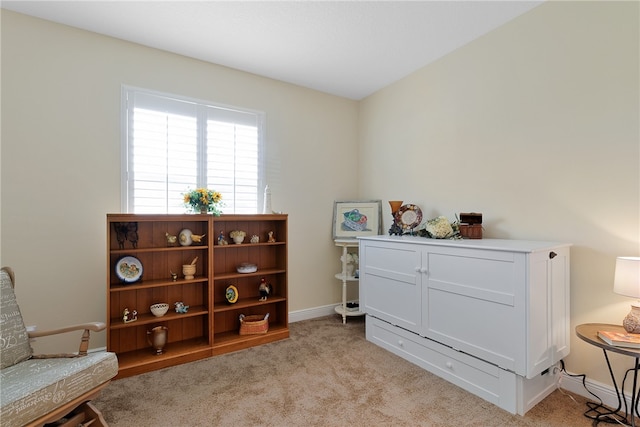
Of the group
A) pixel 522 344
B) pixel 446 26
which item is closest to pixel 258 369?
pixel 522 344

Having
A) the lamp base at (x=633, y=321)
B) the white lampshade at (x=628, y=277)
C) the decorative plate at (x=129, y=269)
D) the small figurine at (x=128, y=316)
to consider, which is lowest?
the small figurine at (x=128, y=316)

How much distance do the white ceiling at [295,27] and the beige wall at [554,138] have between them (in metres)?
0.30

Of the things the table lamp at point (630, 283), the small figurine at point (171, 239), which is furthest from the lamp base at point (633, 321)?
the small figurine at point (171, 239)

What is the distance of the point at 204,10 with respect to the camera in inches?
92.5

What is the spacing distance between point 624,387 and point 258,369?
2564 mm

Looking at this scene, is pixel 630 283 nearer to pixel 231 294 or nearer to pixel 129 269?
pixel 231 294

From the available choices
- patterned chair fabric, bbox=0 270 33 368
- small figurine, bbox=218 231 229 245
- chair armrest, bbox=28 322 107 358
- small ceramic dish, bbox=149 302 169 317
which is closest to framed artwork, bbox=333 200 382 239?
small figurine, bbox=218 231 229 245

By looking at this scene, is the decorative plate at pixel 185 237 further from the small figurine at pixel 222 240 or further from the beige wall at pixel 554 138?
the beige wall at pixel 554 138

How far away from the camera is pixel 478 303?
6.98ft

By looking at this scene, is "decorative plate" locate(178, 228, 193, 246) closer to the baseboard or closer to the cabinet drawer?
the baseboard

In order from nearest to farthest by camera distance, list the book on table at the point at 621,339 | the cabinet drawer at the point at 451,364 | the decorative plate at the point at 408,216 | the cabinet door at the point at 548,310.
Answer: the book on table at the point at 621,339 < the cabinet door at the point at 548,310 < the cabinet drawer at the point at 451,364 < the decorative plate at the point at 408,216

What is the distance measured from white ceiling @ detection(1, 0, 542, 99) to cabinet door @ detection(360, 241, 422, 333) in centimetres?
189

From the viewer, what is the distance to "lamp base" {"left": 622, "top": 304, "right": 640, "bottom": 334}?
1741 mm

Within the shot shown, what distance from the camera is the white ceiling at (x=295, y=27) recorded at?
2316 millimetres
